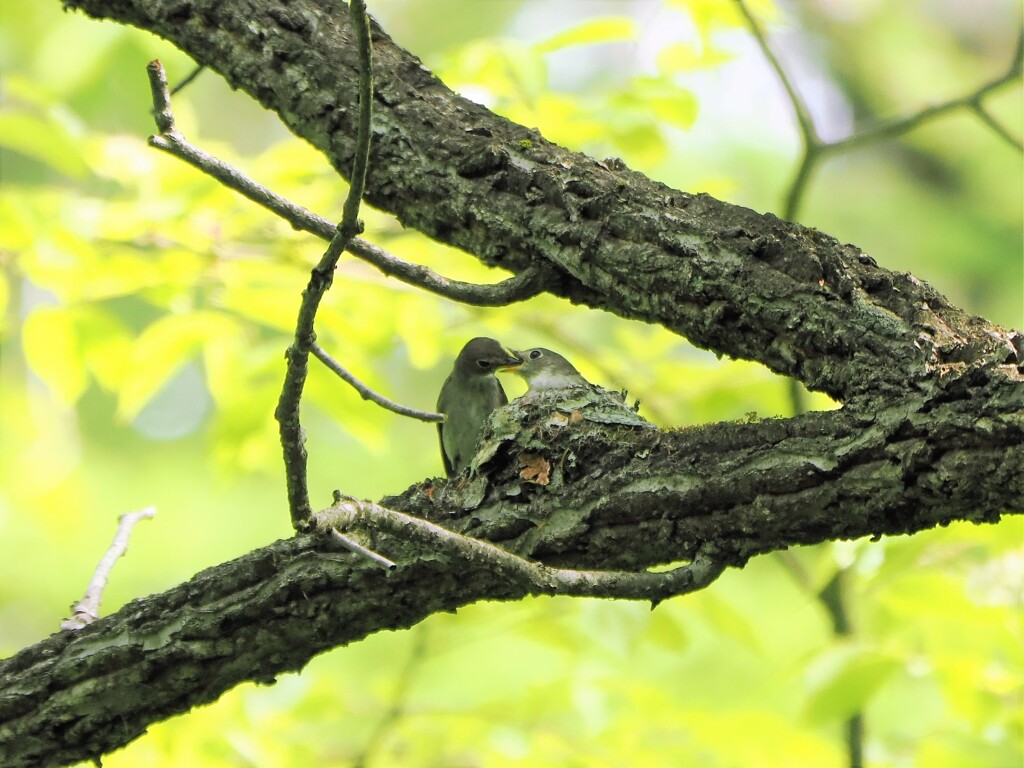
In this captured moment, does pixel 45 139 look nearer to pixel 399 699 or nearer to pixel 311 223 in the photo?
pixel 311 223

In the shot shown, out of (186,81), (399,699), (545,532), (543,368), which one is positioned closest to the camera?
(545,532)

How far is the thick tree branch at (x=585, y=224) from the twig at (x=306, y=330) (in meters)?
0.69

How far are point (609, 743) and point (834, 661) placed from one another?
1.39 metres

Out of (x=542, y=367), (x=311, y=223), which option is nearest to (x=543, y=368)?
(x=542, y=367)

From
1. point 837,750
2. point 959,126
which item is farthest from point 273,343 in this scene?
point 959,126

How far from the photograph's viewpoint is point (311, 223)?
2.57 m

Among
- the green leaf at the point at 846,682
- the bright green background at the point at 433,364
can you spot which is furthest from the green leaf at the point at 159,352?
the green leaf at the point at 846,682

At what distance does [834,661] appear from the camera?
4.05 m

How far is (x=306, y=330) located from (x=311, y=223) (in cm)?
48

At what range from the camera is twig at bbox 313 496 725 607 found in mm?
2064

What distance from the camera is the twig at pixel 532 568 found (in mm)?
2064

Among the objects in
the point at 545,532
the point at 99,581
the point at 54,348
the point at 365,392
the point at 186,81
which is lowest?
the point at 545,532

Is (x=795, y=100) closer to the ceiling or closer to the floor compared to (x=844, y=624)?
closer to the ceiling

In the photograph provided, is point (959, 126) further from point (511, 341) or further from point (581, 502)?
point (581, 502)
